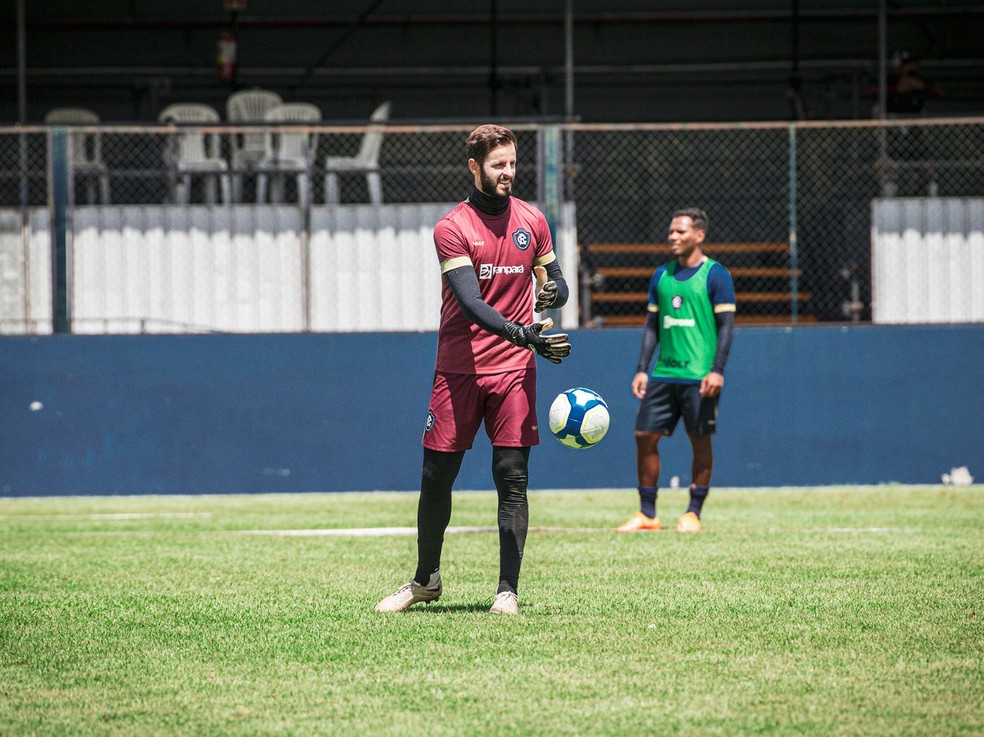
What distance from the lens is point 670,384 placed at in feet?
33.9

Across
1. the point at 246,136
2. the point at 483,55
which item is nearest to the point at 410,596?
the point at 246,136

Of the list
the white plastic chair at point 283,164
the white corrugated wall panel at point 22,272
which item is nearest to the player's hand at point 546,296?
the white plastic chair at point 283,164

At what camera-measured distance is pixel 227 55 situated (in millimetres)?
20625

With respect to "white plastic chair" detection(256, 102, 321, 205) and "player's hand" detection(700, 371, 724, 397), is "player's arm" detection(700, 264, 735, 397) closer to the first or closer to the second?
"player's hand" detection(700, 371, 724, 397)

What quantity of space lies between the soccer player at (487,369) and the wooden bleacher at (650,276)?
473 inches

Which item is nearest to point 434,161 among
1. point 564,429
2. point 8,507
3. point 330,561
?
point 8,507

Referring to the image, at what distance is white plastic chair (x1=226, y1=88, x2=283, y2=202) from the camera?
1675 cm

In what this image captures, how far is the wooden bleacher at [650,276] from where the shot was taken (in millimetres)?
18875

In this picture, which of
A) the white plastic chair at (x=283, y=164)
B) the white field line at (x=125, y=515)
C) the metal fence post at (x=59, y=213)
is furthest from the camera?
the white plastic chair at (x=283, y=164)

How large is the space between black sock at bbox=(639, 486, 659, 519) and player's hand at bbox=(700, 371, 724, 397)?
768 mm

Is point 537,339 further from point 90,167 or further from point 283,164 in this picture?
point 90,167

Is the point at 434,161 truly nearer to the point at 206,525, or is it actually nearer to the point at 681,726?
the point at 206,525

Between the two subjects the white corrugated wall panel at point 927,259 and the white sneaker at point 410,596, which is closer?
the white sneaker at point 410,596

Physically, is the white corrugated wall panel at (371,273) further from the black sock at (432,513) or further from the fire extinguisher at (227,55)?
the black sock at (432,513)
